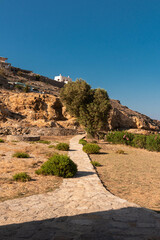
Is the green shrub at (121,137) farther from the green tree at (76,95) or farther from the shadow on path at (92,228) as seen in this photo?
the shadow on path at (92,228)

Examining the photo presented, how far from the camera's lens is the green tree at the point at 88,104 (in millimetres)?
23625

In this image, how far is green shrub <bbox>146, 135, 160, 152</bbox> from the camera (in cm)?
1778

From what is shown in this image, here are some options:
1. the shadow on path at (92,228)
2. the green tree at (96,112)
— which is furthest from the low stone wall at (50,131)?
the shadow on path at (92,228)

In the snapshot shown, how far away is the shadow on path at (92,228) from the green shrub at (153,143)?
1444cm

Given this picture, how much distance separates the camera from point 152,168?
11047 millimetres

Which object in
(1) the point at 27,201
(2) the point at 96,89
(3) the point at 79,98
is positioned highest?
(2) the point at 96,89

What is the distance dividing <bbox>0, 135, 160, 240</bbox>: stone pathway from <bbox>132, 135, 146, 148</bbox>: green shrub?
1424 cm

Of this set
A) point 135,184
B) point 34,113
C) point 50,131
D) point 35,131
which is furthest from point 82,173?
point 34,113

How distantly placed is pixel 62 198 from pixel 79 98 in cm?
1934

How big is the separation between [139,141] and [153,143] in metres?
1.73

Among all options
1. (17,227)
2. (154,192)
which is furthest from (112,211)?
(154,192)

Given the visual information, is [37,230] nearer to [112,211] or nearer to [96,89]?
[112,211]

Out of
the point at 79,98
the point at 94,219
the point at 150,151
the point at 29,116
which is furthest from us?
the point at 29,116

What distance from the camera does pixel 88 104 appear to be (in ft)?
79.2
